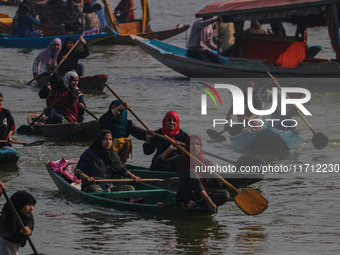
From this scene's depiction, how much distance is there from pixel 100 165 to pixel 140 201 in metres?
0.70

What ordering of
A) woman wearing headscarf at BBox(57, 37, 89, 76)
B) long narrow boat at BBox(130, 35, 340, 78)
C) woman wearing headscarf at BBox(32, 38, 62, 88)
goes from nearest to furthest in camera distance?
woman wearing headscarf at BBox(57, 37, 89, 76) < woman wearing headscarf at BBox(32, 38, 62, 88) < long narrow boat at BBox(130, 35, 340, 78)

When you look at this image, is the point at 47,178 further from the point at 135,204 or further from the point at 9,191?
the point at 135,204

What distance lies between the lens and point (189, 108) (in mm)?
21797

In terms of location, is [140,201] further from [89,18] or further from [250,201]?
[89,18]

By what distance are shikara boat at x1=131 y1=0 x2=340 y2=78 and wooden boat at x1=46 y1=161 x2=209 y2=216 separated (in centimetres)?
1129

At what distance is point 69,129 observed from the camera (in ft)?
54.1

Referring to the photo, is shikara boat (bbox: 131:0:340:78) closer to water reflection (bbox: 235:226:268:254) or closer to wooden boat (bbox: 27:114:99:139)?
wooden boat (bbox: 27:114:99:139)

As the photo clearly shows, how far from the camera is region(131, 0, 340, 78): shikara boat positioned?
22453mm

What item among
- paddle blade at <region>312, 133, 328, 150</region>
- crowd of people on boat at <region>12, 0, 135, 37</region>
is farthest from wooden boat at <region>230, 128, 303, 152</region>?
crowd of people on boat at <region>12, 0, 135, 37</region>

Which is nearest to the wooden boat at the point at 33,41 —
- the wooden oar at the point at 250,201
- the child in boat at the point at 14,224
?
the wooden oar at the point at 250,201

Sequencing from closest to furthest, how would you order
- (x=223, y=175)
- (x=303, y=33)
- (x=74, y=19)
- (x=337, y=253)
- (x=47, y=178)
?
1. (x=337, y=253)
2. (x=223, y=175)
3. (x=47, y=178)
4. (x=303, y=33)
5. (x=74, y=19)

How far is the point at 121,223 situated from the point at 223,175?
1.97 metres

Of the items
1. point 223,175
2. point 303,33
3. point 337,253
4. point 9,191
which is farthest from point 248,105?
point 303,33

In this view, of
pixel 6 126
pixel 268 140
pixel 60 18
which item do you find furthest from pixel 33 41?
pixel 6 126
